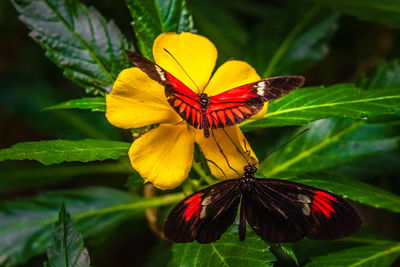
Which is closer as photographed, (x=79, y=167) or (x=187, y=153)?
(x=187, y=153)

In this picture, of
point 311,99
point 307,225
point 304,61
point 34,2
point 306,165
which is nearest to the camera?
point 307,225

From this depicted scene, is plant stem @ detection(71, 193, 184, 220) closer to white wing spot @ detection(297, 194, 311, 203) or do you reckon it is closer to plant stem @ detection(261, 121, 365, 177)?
plant stem @ detection(261, 121, 365, 177)

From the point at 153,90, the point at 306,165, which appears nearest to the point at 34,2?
the point at 153,90

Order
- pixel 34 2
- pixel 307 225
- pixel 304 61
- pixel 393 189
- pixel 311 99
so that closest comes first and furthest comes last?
pixel 307 225, pixel 311 99, pixel 34 2, pixel 304 61, pixel 393 189

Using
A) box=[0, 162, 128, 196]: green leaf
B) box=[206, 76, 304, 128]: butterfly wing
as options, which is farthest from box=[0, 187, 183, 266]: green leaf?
box=[206, 76, 304, 128]: butterfly wing

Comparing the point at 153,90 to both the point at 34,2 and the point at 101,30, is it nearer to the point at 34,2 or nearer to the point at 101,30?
the point at 101,30

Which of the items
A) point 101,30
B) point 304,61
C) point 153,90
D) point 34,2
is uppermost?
point 34,2

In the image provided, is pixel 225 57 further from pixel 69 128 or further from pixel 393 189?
pixel 393 189

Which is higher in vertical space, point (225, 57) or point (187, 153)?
point (225, 57)

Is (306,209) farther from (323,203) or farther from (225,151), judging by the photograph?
(225,151)
